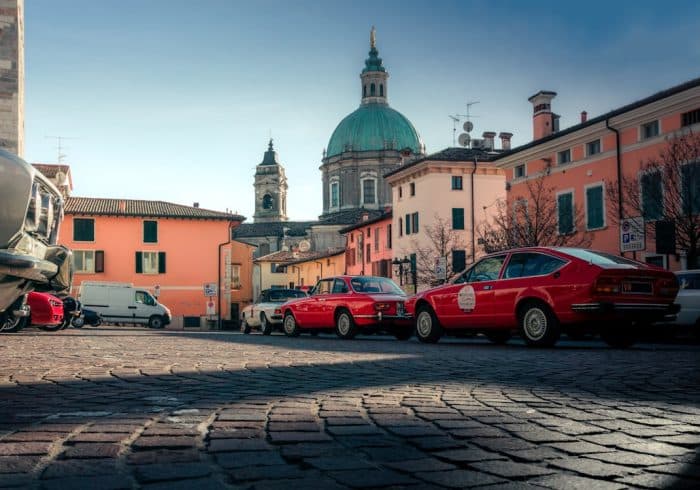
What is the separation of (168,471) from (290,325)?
18.5 meters

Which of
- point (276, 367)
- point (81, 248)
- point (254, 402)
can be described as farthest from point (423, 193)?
point (254, 402)

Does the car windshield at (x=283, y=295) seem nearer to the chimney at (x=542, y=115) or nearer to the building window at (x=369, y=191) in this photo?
the chimney at (x=542, y=115)

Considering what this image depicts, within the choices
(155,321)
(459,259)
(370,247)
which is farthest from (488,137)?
(155,321)

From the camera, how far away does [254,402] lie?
563cm

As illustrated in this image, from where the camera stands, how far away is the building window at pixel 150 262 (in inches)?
2291

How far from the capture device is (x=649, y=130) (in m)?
30.0

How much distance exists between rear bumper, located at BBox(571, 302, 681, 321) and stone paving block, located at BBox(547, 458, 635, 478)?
8.63 m

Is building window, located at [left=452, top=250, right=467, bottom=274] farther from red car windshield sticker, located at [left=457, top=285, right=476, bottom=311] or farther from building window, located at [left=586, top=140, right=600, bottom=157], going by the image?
red car windshield sticker, located at [left=457, top=285, right=476, bottom=311]

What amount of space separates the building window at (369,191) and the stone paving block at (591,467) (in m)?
94.0

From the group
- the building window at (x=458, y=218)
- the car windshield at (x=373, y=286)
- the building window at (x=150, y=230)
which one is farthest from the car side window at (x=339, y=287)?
the building window at (x=150, y=230)

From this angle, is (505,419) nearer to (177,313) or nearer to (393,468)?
(393,468)

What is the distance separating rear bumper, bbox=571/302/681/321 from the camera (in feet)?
39.1

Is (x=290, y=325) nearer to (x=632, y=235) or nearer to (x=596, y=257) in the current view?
(x=632, y=235)

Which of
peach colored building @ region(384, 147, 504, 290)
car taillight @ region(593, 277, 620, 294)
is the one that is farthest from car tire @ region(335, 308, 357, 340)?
peach colored building @ region(384, 147, 504, 290)
